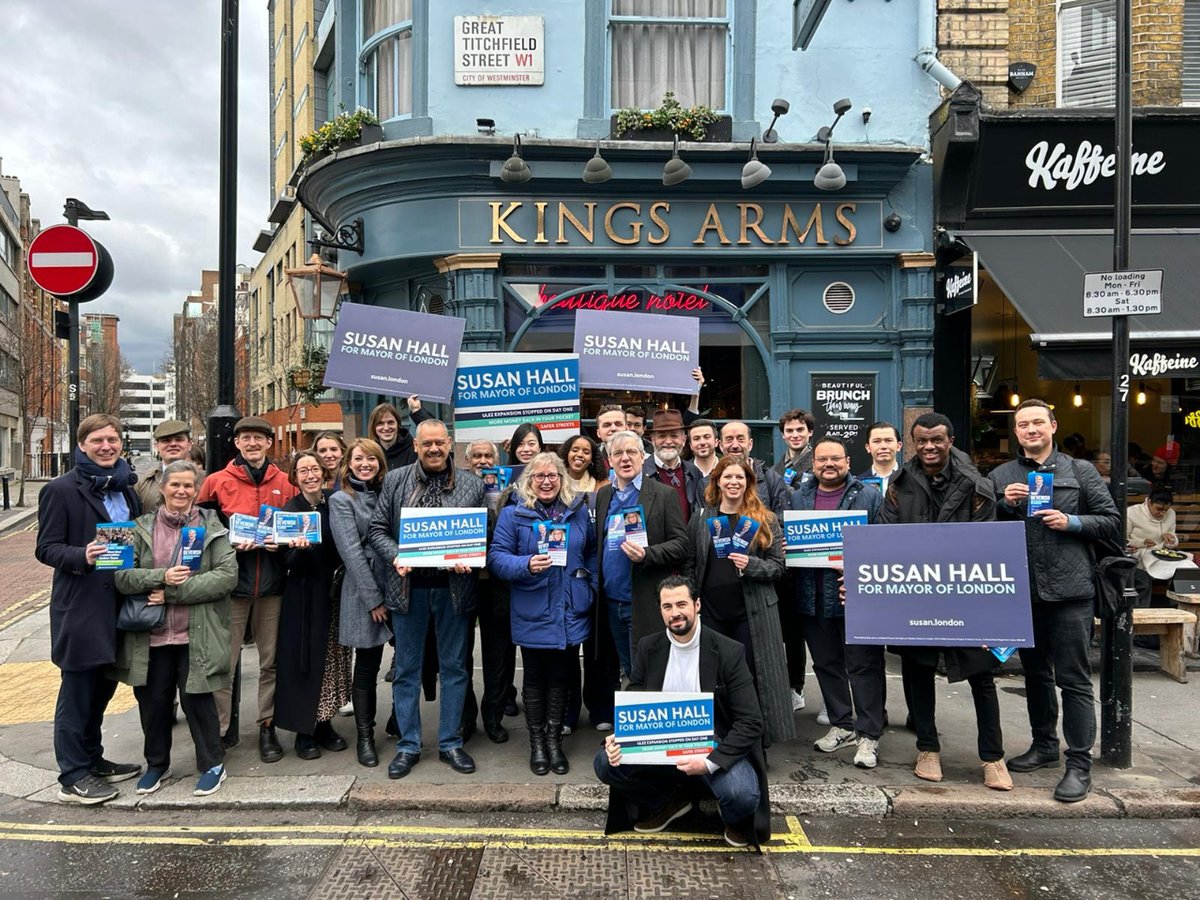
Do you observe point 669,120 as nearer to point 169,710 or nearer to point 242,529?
point 242,529

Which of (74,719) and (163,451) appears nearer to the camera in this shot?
(74,719)

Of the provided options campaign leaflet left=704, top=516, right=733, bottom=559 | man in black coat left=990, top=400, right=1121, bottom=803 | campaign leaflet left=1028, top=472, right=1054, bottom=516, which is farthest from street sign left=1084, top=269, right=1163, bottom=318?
campaign leaflet left=704, top=516, right=733, bottom=559

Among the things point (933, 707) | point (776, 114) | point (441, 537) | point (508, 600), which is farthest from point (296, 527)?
point (776, 114)

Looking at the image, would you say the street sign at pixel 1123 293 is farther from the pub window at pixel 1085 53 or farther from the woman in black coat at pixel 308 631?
the pub window at pixel 1085 53

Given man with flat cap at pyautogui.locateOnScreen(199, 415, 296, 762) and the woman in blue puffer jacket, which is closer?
the woman in blue puffer jacket

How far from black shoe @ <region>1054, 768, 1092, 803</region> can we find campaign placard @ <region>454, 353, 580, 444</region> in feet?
14.2

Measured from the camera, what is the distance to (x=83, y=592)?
4.55 metres

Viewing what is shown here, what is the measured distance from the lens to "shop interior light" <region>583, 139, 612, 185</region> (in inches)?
356

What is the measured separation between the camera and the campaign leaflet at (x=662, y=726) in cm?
398

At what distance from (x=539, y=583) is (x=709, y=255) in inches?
236

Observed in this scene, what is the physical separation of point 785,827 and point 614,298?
264 inches

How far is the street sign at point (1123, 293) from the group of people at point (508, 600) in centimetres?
103

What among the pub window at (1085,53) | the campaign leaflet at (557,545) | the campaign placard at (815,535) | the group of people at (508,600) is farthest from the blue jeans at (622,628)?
the pub window at (1085,53)

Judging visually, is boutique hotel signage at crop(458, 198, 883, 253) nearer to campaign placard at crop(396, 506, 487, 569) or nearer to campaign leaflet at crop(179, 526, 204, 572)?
campaign placard at crop(396, 506, 487, 569)
